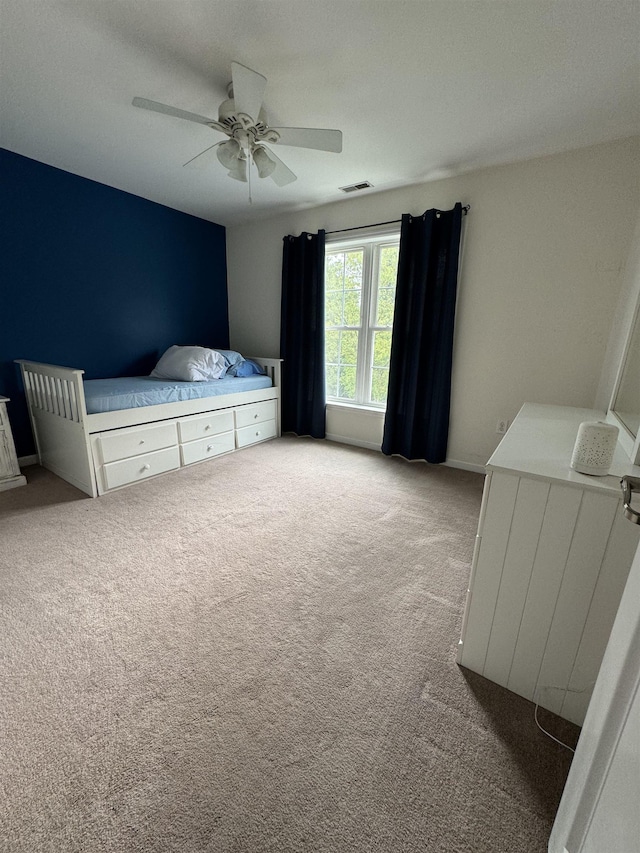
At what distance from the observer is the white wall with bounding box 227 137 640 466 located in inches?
89.0

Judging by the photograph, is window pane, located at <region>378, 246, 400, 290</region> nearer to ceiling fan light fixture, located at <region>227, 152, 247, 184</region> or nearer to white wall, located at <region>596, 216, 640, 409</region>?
ceiling fan light fixture, located at <region>227, 152, 247, 184</region>

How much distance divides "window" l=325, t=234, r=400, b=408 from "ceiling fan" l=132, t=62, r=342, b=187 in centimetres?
137

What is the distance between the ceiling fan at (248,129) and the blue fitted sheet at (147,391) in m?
1.62

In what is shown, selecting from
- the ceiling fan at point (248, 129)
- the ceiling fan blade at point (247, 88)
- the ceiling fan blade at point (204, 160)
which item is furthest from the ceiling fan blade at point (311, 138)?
the ceiling fan blade at point (204, 160)

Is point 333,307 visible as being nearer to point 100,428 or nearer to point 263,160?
point 263,160

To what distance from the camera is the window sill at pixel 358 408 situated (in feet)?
11.4

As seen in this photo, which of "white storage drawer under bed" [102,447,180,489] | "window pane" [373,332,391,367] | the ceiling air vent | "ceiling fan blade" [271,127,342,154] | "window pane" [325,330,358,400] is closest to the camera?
"ceiling fan blade" [271,127,342,154]

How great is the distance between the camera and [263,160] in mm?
1990

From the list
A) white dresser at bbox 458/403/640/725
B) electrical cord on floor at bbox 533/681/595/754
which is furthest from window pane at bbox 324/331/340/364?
electrical cord on floor at bbox 533/681/595/754

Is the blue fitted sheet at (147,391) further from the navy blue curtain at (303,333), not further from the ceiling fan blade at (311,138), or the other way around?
the ceiling fan blade at (311,138)

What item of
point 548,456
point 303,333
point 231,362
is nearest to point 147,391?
point 231,362

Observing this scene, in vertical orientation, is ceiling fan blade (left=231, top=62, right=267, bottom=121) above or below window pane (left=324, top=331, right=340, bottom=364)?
above

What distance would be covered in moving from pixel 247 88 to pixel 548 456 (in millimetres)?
2001

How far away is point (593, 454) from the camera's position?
40.0 inches
